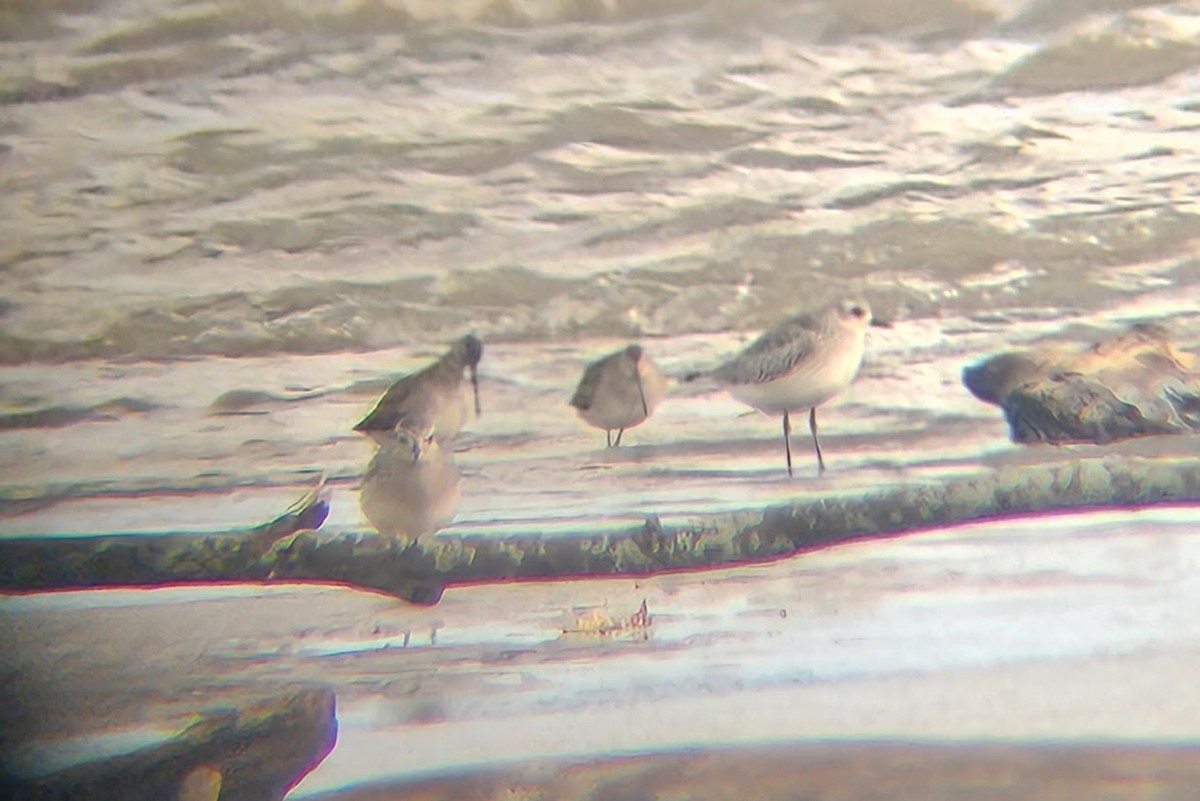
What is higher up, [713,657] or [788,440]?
[788,440]

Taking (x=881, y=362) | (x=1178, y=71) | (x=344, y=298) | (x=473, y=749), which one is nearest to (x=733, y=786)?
(x=473, y=749)

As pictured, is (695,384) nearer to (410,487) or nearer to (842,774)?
(410,487)

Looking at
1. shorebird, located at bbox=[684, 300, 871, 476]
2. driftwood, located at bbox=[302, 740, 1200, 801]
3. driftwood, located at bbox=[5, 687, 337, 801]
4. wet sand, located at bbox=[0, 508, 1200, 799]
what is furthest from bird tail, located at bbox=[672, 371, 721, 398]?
driftwood, located at bbox=[5, 687, 337, 801]

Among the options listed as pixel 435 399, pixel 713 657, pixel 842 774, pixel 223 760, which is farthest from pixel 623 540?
pixel 223 760

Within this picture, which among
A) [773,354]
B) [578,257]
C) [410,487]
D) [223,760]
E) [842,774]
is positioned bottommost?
[842,774]

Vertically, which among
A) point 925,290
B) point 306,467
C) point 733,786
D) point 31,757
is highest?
point 925,290

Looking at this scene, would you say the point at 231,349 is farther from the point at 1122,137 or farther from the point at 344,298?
the point at 1122,137
